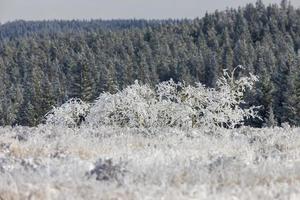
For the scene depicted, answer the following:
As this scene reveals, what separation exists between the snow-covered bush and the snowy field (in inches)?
817

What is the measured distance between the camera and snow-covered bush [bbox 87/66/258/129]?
33156 mm

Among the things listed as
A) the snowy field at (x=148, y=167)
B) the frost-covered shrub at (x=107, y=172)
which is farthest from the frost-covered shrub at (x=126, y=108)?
the frost-covered shrub at (x=107, y=172)

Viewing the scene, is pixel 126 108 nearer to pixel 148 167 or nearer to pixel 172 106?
pixel 172 106

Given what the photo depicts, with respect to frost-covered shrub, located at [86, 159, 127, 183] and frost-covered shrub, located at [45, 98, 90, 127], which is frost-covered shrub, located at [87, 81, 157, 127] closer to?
frost-covered shrub, located at [45, 98, 90, 127]

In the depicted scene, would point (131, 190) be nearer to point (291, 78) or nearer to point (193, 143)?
point (193, 143)

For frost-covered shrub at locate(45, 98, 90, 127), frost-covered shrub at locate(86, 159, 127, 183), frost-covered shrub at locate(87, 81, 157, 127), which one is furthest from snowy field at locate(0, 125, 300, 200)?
frost-covered shrub at locate(45, 98, 90, 127)

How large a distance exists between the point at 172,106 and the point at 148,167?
25.8 meters

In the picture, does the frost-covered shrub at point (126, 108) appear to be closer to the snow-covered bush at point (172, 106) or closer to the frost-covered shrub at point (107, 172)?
the snow-covered bush at point (172, 106)

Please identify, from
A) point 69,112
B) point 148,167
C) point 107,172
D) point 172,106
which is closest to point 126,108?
point 172,106

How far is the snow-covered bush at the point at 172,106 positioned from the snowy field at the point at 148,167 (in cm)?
2076

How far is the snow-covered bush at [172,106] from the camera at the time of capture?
33156 mm

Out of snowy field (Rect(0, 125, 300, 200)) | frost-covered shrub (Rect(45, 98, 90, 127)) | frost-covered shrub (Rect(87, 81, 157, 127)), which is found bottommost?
frost-covered shrub (Rect(45, 98, 90, 127))

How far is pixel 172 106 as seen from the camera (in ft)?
110

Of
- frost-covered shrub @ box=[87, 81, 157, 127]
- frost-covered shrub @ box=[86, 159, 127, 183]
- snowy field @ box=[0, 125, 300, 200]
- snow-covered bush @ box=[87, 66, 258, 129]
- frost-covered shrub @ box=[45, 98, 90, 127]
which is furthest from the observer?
frost-covered shrub @ box=[45, 98, 90, 127]
